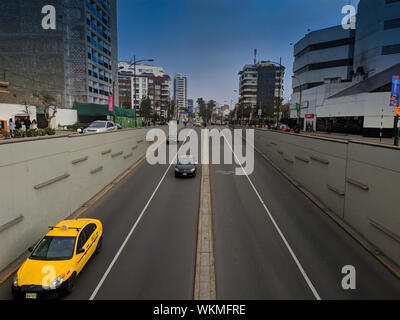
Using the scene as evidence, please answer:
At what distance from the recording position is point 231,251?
11867 millimetres

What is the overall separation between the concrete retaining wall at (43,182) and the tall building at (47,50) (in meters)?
41.6

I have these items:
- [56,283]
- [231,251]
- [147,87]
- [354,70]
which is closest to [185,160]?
[231,251]

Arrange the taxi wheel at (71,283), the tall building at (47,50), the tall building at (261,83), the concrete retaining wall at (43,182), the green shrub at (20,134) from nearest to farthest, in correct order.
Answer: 1. the taxi wheel at (71,283)
2. the concrete retaining wall at (43,182)
3. the green shrub at (20,134)
4. the tall building at (47,50)
5. the tall building at (261,83)

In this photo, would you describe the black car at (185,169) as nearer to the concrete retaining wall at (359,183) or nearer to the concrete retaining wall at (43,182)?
the concrete retaining wall at (43,182)

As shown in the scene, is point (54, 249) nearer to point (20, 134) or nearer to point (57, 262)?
point (57, 262)

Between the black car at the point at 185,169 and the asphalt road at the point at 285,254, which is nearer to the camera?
the asphalt road at the point at 285,254

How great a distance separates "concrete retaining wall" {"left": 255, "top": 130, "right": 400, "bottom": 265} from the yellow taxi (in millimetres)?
12574

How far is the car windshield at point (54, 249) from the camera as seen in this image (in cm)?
938

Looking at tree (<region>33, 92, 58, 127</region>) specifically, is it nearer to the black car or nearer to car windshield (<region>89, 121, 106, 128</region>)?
car windshield (<region>89, 121, 106, 128</region>)

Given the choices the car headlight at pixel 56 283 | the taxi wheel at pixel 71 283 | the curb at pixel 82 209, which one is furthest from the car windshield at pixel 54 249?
the curb at pixel 82 209

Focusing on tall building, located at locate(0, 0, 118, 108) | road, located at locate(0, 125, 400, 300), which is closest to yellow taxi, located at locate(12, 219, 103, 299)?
road, located at locate(0, 125, 400, 300)

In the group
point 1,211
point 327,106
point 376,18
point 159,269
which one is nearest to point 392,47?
point 376,18

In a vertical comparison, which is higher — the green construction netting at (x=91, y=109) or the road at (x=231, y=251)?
the green construction netting at (x=91, y=109)

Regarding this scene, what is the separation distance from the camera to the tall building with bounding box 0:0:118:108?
5544cm
